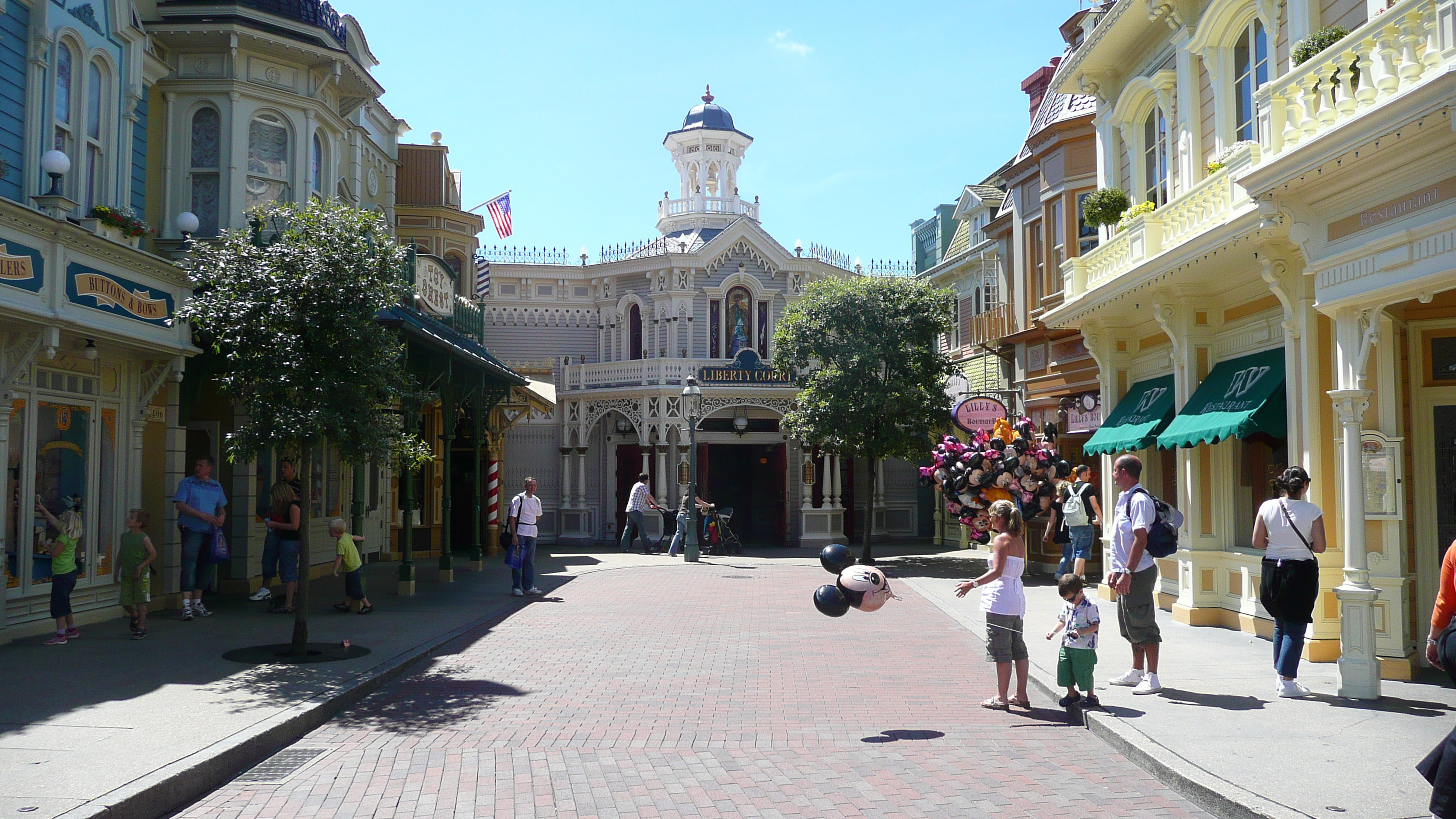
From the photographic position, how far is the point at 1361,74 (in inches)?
309

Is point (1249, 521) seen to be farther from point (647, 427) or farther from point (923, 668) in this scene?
point (647, 427)

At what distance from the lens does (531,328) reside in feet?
108

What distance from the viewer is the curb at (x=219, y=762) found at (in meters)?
5.37

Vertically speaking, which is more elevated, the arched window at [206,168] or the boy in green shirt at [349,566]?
the arched window at [206,168]

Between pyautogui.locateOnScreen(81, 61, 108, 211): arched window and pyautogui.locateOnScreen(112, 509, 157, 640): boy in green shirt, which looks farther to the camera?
pyautogui.locateOnScreen(81, 61, 108, 211): arched window

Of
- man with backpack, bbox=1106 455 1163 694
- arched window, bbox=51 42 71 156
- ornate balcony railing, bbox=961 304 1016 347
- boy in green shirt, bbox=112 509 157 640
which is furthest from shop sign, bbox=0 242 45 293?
ornate balcony railing, bbox=961 304 1016 347

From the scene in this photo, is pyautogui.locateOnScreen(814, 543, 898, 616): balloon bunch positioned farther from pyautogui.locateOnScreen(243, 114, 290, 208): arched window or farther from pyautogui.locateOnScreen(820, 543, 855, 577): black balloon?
pyautogui.locateOnScreen(243, 114, 290, 208): arched window

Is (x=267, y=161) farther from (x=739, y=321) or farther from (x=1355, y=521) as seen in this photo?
(x=739, y=321)

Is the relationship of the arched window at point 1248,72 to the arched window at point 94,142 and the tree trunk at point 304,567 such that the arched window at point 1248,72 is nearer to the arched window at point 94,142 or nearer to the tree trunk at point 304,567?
the tree trunk at point 304,567

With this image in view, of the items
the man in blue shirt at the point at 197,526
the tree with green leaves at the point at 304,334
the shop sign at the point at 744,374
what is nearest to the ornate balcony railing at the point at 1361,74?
the tree with green leaves at the point at 304,334

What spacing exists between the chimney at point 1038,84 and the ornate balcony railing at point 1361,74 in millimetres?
14946

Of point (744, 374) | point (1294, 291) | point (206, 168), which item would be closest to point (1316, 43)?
point (1294, 291)

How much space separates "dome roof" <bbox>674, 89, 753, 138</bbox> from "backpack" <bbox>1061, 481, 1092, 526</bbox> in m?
23.2

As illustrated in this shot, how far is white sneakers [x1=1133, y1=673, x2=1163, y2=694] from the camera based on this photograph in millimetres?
8188
